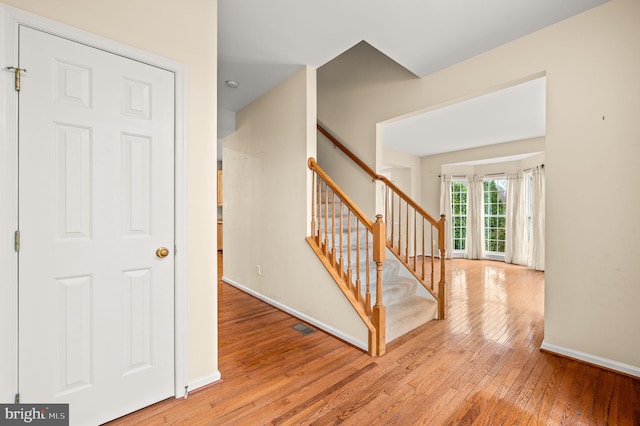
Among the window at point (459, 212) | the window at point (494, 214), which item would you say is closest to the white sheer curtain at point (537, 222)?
the window at point (494, 214)

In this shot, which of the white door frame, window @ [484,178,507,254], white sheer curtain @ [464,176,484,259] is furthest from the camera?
white sheer curtain @ [464,176,484,259]

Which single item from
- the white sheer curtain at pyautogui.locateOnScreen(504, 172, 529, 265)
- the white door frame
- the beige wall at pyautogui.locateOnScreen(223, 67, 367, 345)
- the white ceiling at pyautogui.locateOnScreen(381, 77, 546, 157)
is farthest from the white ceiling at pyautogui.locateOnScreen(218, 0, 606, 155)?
the white sheer curtain at pyautogui.locateOnScreen(504, 172, 529, 265)

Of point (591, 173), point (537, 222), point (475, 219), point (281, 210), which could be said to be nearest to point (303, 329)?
point (281, 210)

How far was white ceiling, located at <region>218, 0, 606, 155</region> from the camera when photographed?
2.01m

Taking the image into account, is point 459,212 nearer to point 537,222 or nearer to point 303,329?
point 537,222

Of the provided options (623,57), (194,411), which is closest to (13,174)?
(194,411)

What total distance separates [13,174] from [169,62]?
97cm

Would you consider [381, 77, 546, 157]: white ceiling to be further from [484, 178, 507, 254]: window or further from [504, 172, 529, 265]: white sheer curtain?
[484, 178, 507, 254]: window

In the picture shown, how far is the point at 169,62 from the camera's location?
1.67 metres

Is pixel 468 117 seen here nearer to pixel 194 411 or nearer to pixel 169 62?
pixel 169 62

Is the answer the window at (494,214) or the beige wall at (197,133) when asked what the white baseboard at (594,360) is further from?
the window at (494,214)

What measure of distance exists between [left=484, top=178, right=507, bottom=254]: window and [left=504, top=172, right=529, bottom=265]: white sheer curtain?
0.31 m

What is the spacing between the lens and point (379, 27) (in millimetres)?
2246

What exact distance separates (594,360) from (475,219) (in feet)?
16.8
